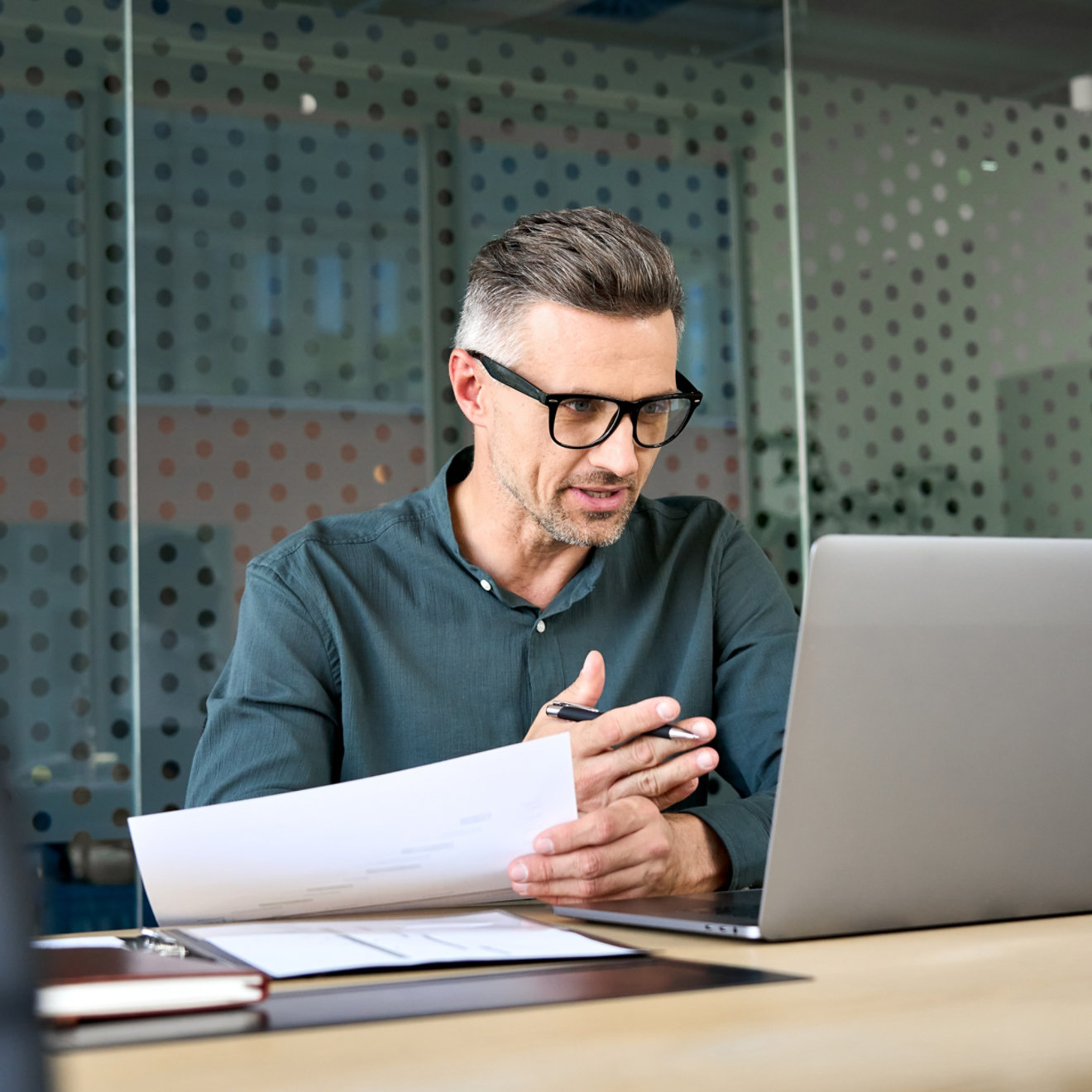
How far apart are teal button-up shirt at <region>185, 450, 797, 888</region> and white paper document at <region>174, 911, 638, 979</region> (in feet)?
1.38

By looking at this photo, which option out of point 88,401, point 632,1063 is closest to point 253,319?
point 88,401

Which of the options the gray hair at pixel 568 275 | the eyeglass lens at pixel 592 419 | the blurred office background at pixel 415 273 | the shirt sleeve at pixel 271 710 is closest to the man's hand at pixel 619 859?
the shirt sleeve at pixel 271 710

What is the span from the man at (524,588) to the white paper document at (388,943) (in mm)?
412

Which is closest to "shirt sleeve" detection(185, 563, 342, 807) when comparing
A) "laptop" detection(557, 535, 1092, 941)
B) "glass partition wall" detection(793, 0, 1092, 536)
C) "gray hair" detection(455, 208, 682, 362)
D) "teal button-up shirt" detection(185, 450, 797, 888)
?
"teal button-up shirt" detection(185, 450, 797, 888)

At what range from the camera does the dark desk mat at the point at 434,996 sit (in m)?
0.70

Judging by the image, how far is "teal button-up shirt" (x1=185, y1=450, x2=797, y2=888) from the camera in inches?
60.8

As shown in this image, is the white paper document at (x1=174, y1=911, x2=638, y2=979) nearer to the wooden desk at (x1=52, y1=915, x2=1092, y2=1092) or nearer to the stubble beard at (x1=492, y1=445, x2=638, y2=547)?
the wooden desk at (x1=52, y1=915, x2=1092, y2=1092)

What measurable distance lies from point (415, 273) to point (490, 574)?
1419 mm

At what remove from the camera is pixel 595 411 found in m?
1.65

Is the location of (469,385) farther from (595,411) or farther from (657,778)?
(657,778)

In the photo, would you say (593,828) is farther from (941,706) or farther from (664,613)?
(664,613)

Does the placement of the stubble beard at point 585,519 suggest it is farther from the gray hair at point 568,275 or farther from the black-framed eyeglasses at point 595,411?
the gray hair at point 568,275

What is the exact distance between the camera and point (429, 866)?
1.16 meters

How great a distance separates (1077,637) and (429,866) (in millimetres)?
552
